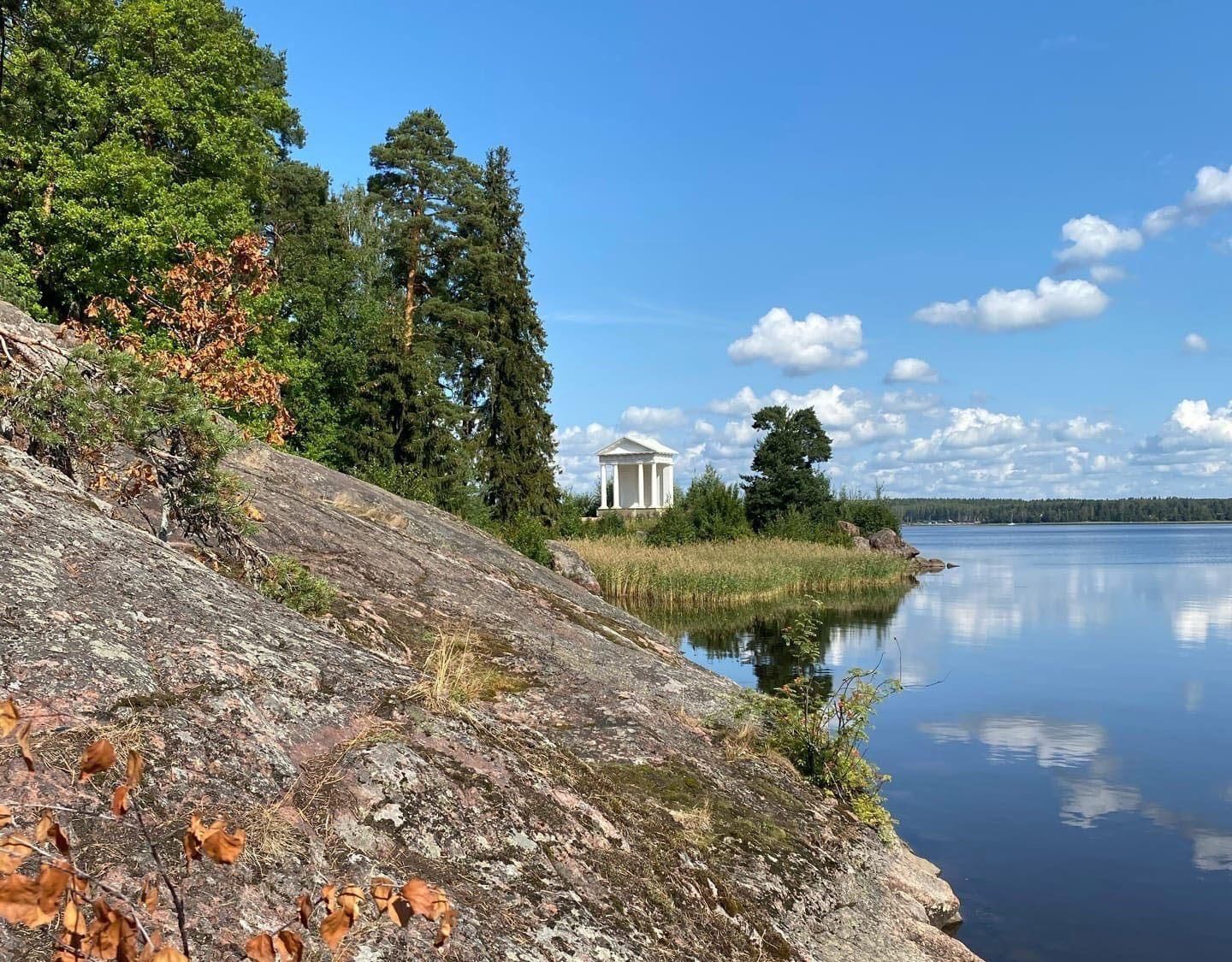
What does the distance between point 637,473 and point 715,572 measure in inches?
1490

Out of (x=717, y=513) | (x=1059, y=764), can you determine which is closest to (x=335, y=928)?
(x=1059, y=764)

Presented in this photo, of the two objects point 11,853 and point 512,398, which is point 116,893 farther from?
point 512,398

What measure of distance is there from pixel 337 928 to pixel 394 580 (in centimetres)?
474

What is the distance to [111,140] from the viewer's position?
22609mm

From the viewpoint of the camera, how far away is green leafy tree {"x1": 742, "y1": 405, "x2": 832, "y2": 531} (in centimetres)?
5494

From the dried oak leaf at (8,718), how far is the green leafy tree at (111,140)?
2111cm

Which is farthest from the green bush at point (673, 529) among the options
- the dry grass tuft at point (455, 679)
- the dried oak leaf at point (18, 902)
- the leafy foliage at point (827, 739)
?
the dried oak leaf at point (18, 902)

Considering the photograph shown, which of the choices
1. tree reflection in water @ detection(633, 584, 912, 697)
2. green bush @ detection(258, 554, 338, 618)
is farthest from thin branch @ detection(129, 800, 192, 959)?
tree reflection in water @ detection(633, 584, 912, 697)

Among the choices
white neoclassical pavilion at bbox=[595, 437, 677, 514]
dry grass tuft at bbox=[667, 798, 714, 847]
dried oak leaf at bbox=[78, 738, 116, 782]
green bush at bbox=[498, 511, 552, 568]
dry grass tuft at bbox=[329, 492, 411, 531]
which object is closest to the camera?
dried oak leaf at bbox=[78, 738, 116, 782]

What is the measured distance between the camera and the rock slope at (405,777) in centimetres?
271

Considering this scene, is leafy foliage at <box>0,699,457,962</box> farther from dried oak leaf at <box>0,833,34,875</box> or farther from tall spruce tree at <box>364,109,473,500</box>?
tall spruce tree at <box>364,109,473,500</box>

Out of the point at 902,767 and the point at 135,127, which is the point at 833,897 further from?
the point at 135,127

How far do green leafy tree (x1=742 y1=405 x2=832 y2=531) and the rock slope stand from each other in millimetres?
48904

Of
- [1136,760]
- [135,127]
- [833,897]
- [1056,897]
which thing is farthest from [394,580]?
[135,127]
